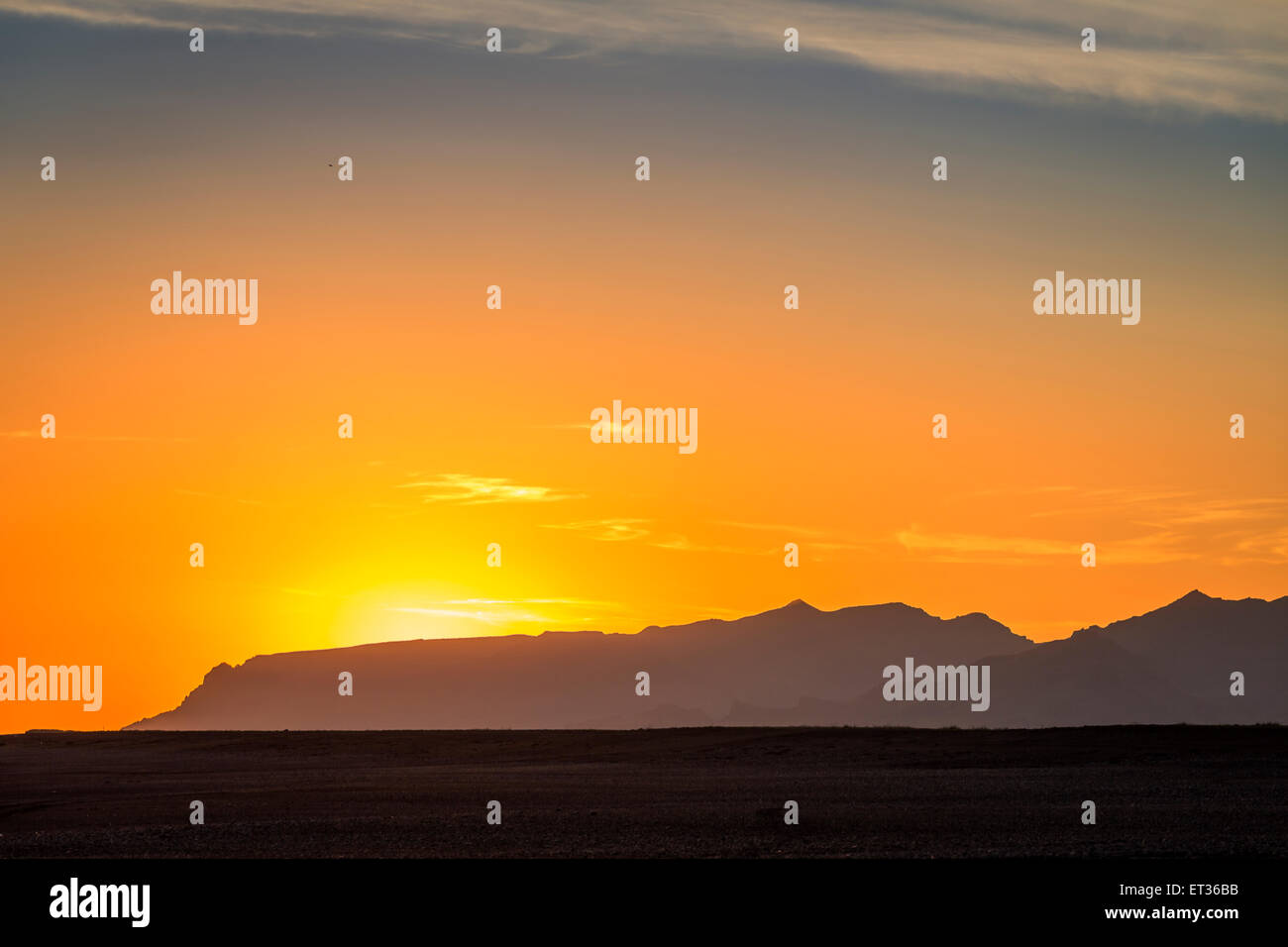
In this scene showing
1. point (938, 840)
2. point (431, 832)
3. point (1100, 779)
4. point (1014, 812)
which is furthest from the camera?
point (1100, 779)

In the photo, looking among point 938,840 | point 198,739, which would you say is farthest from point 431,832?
point 198,739

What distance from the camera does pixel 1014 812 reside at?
2822cm

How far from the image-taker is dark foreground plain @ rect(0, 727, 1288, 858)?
22.9 metres

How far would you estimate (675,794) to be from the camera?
3419 centimetres

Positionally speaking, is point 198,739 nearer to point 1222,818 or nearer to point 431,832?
point 431,832

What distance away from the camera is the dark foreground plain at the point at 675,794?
2294cm
